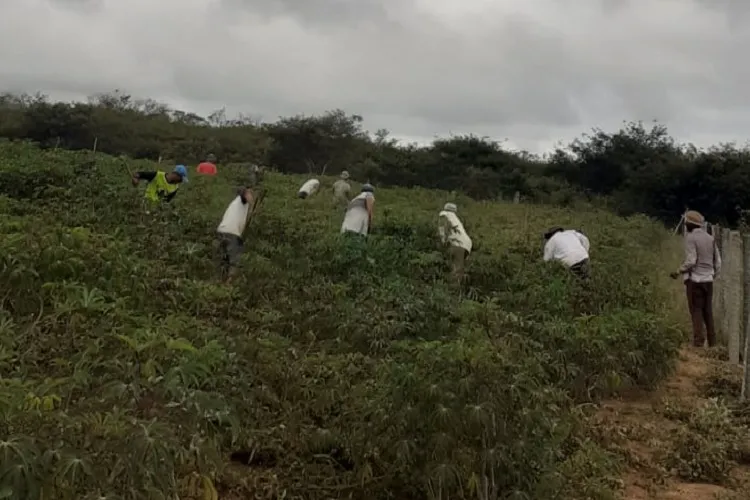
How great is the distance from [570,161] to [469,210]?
1605cm

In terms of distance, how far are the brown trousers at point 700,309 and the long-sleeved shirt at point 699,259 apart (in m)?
0.08

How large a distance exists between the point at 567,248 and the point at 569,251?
6cm

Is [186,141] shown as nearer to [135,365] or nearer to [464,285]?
[464,285]

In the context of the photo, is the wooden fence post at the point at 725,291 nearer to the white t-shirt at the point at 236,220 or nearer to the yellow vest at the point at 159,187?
the white t-shirt at the point at 236,220

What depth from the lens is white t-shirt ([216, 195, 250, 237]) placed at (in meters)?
9.62

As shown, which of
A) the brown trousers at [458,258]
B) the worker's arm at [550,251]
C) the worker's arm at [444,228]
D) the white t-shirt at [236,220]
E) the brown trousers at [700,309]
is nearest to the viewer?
the brown trousers at [700,309]

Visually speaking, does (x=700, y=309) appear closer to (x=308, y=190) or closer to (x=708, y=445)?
(x=708, y=445)

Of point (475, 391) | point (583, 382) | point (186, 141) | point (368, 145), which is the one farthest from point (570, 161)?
A: point (475, 391)

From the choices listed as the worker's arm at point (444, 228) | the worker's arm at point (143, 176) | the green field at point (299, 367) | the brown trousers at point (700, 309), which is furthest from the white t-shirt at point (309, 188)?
the brown trousers at point (700, 309)

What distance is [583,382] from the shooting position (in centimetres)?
646

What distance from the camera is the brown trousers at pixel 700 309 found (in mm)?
8984

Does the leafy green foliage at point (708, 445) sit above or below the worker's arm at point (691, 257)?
below

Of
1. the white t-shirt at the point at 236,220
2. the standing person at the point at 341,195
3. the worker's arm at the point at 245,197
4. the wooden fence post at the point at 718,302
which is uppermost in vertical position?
the standing person at the point at 341,195

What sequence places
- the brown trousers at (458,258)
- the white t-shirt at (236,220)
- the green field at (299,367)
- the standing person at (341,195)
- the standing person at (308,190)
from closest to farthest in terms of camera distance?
1. the green field at (299,367)
2. the brown trousers at (458,258)
3. the white t-shirt at (236,220)
4. the standing person at (341,195)
5. the standing person at (308,190)
